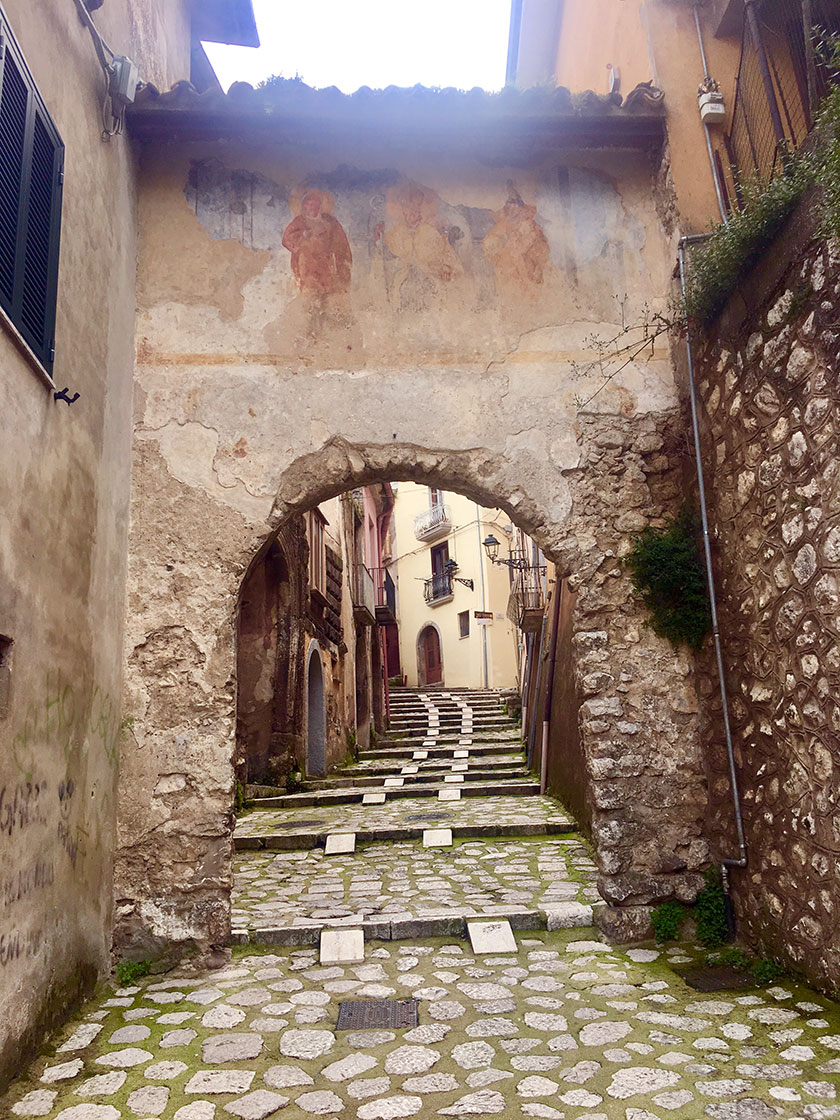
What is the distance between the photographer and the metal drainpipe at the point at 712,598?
4328 millimetres

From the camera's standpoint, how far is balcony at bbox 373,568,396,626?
61.7ft

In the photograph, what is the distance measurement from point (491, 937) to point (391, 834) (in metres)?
2.93

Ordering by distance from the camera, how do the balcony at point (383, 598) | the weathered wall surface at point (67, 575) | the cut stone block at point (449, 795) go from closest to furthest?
1. the weathered wall surface at point (67, 575)
2. the cut stone block at point (449, 795)
3. the balcony at point (383, 598)

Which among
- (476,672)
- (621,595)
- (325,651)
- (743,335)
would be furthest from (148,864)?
(476,672)

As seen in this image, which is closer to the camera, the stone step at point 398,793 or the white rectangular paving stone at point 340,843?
the white rectangular paving stone at point 340,843

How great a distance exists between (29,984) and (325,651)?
936 centimetres

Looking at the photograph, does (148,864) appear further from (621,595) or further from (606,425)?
(606,425)

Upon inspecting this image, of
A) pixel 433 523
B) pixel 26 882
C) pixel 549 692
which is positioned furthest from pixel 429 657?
pixel 26 882

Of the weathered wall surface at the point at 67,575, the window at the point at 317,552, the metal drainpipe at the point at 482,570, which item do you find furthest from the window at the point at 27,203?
the metal drainpipe at the point at 482,570

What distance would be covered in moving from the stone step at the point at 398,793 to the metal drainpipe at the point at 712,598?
545cm

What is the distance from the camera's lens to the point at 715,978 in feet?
12.9

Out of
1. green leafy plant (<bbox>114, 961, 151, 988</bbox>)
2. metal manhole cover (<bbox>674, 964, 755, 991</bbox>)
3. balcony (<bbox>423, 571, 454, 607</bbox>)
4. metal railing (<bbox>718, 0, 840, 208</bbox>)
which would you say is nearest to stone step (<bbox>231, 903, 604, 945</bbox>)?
green leafy plant (<bbox>114, 961, 151, 988</bbox>)

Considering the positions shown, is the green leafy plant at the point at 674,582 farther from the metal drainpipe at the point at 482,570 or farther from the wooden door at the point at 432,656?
the wooden door at the point at 432,656

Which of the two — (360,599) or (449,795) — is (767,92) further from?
(360,599)
